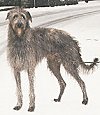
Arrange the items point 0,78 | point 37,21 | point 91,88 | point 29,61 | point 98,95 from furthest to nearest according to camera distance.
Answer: point 37,21 < point 0,78 < point 91,88 < point 98,95 < point 29,61

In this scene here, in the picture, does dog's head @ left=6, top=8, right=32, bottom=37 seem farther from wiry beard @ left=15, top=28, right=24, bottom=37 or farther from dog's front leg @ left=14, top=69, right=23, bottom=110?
dog's front leg @ left=14, top=69, right=23, bottom=110

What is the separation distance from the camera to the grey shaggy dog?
646 centimetres

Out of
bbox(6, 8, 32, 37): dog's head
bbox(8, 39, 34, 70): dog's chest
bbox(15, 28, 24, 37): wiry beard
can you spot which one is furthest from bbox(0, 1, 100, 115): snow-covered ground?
bbox(6, 8, 32, 37): dog's head

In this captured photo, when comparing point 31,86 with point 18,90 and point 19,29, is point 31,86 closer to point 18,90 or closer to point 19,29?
point 18,90

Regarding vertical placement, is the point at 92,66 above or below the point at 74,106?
above

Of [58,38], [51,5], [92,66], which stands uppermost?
[58,38]

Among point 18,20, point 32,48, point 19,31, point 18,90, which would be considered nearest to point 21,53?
point 32,48

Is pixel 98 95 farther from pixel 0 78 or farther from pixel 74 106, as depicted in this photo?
pixel 0 78

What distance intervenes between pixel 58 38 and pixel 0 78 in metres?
2.98

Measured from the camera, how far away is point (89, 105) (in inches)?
293

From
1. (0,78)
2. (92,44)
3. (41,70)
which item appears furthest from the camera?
(92,44)

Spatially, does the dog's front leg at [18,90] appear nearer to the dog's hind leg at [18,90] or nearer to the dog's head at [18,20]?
the dog's hind leg at [18,90]

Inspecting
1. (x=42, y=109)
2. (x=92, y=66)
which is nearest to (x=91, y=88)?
(x=92, y=66)

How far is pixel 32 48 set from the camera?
6852 millimetres
